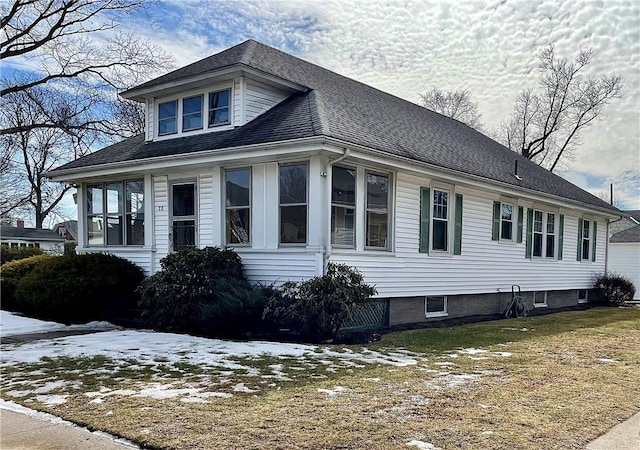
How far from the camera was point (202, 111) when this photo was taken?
1230 centimetres

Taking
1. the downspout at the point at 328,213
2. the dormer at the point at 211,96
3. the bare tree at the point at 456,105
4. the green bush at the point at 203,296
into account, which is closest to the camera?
the green bush at the point at 203,296

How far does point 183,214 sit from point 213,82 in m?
3.09

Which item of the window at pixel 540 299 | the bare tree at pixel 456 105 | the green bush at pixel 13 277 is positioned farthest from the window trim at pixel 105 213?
the bare tree at pixel 456 105

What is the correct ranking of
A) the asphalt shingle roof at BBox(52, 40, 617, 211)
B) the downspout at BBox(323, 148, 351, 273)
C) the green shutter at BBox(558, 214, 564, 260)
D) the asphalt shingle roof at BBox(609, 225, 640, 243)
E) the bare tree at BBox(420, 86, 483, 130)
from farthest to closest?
1. the bare tree at BBox(420, 86, 483, 130)
2. the asphalt shingle roof at BBox(609, 225, 640, 243)
3. the green shutter at BBox(558, 214, 564, 260)
4. the asphalt shingle roof at BBox(52, 40, 617, 211)
5. the downspout at BBox(323, 148, 351, 273)

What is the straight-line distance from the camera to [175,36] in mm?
15117

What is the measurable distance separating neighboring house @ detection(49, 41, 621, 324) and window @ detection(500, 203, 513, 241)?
0.06 meters

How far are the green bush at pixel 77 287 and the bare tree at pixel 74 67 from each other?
43.6 ft

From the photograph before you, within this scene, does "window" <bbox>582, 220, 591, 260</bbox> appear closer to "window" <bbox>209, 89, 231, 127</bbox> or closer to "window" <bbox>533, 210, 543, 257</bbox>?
"window" <bbox>533, 210, 543, 257</bbox>

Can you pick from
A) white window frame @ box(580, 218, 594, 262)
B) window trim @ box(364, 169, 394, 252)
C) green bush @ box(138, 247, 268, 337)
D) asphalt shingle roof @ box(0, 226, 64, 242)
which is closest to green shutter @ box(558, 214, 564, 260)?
white window frame @ box(580, 218, 594, 262)

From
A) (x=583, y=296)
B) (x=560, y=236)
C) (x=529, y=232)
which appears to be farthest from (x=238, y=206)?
(x=583, y=296)

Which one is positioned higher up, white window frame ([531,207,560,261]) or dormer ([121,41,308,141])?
dormer ([121,41,308,141])

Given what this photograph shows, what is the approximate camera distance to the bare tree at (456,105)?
3669 cm

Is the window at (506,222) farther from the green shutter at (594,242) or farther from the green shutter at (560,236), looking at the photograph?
the green shutter at (594,242)

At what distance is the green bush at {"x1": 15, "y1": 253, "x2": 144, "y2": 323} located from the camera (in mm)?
11297
